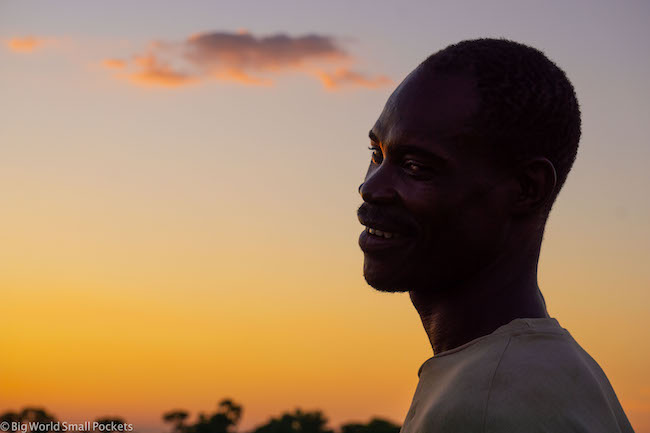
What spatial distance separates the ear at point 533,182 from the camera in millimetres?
3891

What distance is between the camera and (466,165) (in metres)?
3.85

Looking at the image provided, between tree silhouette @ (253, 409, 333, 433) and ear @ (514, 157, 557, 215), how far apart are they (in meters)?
25.9

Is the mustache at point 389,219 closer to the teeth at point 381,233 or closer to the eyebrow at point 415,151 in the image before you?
the teeth at point 381,233

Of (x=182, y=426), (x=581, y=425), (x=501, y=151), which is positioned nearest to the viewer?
(x=581, y=425)

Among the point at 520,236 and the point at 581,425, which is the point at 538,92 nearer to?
the point at 520,236

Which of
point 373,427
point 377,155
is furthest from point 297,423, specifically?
point 377,155

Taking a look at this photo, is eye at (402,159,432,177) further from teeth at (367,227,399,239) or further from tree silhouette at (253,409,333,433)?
tree silhouette at (253,409,333,433)

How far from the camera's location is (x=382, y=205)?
402cm

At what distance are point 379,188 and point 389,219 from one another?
155 mm

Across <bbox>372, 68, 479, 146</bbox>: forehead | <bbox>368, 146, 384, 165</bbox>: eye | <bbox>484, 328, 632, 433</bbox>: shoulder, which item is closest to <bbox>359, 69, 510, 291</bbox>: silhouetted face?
<bbox>372, 68, 479, 146</bbox>: forehead

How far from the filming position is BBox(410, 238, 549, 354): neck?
3930 mm

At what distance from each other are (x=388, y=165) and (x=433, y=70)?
0.50 meters

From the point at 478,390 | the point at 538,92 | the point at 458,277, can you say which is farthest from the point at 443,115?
the point at 478,390

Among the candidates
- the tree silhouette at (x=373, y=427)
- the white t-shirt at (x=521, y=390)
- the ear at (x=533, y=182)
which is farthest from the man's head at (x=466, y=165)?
the tree silhouette at (x=373, y=427)
